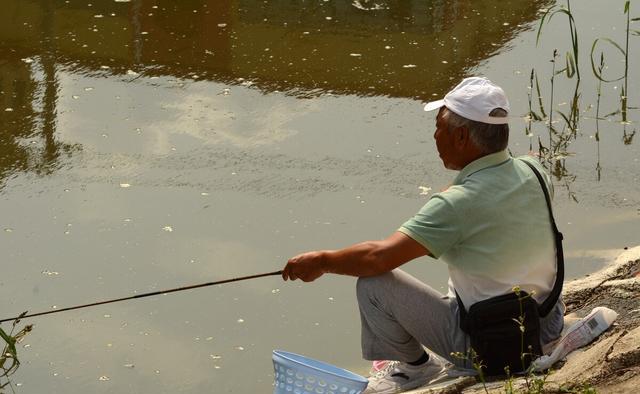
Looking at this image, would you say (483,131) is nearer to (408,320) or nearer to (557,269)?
(557,269)

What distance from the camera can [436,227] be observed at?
11.4 feet

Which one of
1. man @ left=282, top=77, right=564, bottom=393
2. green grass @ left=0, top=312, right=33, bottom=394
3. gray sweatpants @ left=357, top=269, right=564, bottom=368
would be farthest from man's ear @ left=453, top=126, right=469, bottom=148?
green grass @ left=0, top=312, right=33, bottom=394

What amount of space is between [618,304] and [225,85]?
347 centimetres

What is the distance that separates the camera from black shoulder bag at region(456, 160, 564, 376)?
354 centimetres

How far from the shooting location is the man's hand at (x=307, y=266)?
3.68 metres

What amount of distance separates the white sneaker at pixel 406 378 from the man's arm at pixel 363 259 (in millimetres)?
439

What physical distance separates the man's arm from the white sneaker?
44cm

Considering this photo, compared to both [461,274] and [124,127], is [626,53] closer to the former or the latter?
[124,127]

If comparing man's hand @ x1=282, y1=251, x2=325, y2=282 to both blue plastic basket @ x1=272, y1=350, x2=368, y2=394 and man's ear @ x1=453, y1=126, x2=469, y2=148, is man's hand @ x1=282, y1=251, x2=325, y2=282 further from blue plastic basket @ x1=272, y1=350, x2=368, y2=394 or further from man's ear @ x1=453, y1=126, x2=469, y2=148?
man's ear @ x1=453, y1=126, x2=469, y2=148

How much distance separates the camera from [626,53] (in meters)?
7.09

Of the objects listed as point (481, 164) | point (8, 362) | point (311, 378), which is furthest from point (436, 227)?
point (8, 362)

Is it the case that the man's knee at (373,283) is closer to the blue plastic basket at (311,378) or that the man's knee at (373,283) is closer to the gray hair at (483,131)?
the blue plastic basket at (311,378)

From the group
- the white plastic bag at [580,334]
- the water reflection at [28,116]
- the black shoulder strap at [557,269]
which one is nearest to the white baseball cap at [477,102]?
the black shoulder strap at [557,269]

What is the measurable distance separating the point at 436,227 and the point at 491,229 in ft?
0.53
